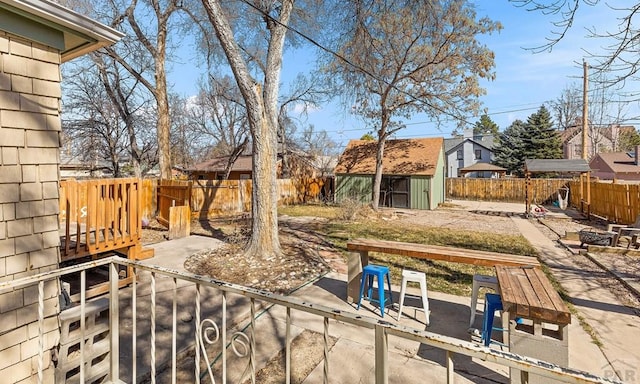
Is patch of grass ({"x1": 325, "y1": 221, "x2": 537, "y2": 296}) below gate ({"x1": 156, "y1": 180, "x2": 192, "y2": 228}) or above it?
below

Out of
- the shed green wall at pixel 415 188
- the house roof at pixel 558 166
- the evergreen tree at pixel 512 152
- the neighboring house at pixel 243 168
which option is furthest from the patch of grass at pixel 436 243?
the evergreen tree at pixel 512 152

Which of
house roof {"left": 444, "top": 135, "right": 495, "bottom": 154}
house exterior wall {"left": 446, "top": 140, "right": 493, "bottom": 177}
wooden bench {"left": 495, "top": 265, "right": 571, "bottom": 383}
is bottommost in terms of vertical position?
wooden bench {"left": 495, "top": 265, "right": 571, "bottom": 383}

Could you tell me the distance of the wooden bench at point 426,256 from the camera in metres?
3.76

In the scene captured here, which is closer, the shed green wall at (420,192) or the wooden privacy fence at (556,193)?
the wooden privacy fence at (556,193)

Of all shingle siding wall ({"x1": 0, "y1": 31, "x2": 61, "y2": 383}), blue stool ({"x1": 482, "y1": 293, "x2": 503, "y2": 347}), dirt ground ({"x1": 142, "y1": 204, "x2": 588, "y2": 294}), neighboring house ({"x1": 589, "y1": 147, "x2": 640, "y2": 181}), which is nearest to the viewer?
shingle siding wall ({"x1": 0, "y1": 31, "x2": 61, "y2": 383})

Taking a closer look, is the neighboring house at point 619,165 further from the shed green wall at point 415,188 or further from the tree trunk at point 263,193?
the tree trunk at point 263,193

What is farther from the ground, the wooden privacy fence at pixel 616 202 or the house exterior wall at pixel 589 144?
the house exterior wall at pixel 589 144

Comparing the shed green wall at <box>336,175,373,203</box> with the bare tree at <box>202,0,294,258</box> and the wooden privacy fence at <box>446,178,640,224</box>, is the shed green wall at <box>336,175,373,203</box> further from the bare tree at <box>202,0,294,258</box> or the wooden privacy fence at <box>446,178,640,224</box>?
the bare tree at <box>202,0,294,258</box>

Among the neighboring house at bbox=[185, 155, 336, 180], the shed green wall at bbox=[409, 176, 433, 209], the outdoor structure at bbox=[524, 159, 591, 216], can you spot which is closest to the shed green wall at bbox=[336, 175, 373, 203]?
the shed green wall at bbox=[409, 176, 433, 209]

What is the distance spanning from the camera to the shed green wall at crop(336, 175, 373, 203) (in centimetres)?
1903

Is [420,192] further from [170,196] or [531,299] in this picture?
[531,299]

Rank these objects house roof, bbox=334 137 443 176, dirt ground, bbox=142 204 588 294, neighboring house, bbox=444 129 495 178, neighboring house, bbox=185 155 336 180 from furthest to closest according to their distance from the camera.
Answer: neighboring house, bbox=444 129 495 178 < neighboring house, bbox=185 155 336 180 < house roof, bbox=334 137 443 176 < dirt ground, bbox=142 204 588 294

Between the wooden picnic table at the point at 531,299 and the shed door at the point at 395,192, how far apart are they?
15177mm

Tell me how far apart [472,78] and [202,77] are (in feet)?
62.3
